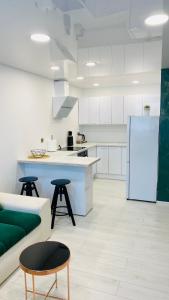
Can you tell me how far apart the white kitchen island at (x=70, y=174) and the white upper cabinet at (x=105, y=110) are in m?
2.49

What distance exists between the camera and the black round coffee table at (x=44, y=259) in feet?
5.50

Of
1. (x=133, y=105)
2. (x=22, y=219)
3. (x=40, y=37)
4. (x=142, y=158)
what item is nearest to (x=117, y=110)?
(x=133, y=105)

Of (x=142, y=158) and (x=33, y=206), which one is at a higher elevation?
(x=142, y=158)

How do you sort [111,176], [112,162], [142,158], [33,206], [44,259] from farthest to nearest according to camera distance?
[111,176] → [112,162] → [142,158] → [33,206] → [44,259]

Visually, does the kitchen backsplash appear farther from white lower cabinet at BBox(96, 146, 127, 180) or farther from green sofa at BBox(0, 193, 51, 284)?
green sofa at BBox(0, 193, 51, 284)

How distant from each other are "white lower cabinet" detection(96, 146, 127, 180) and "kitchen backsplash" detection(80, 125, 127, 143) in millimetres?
731

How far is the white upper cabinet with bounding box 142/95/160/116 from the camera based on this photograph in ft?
18.4

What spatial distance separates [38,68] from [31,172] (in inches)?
71.8

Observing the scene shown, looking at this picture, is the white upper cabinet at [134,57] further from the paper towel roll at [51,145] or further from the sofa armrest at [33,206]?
the sofa armrest at [33,206]

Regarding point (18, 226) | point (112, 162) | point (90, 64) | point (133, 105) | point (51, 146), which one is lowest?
point (18, 226)

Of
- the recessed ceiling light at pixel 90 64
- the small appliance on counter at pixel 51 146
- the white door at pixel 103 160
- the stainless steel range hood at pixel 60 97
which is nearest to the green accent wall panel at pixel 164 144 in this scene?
the recessed ceiling light at pixel 90 64

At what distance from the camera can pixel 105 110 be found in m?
6.18

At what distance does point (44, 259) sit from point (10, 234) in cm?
65

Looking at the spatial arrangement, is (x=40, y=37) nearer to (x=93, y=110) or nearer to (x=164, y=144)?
(x=164, y=144)
